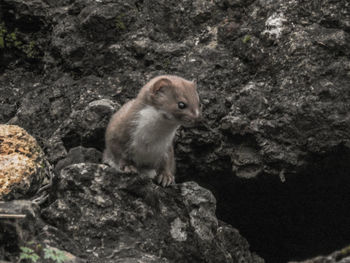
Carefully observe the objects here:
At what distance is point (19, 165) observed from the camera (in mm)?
5051

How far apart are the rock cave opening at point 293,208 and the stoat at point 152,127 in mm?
588

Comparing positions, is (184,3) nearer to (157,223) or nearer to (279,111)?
(279,111)

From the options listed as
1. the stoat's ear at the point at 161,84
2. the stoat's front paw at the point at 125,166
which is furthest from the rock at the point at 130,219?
the stoat's ear at the point at 161,84

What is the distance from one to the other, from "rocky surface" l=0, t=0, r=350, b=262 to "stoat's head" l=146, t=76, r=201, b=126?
385mm

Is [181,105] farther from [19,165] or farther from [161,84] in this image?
[19,165]

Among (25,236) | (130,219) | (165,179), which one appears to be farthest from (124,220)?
(165,179)

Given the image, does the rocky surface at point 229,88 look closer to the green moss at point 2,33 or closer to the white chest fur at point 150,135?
the green moss at point 2,33

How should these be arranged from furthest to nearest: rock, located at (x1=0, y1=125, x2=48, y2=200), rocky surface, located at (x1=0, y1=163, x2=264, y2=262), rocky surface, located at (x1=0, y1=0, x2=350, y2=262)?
rocky surface, located at (x1=0, y1=0, x2=350, y2=262)
rock, located at (x1=0, y1=125, x2=48, y2=200)
rocky surface, located at (x1=0, y1=163, x2=264, y2=262)

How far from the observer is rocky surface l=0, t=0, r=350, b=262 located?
5445 millimetres

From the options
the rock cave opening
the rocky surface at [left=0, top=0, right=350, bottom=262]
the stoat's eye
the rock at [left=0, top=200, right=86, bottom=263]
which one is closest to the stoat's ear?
the stoat's eye

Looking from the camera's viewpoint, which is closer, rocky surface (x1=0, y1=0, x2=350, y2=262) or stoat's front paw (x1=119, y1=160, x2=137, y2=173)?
rocky surface (x1=0, y1=0, x2=350, y2=262)

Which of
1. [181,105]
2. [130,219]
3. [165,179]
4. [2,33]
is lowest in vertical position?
[165,179]

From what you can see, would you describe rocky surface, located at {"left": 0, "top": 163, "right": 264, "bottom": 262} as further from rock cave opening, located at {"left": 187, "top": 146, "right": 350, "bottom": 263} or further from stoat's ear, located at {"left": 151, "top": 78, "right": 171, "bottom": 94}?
stoat's ear, located at {"left": 151, "top": 78, "right": 171, "bottom": 94}

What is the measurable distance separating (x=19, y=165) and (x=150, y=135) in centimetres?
136
